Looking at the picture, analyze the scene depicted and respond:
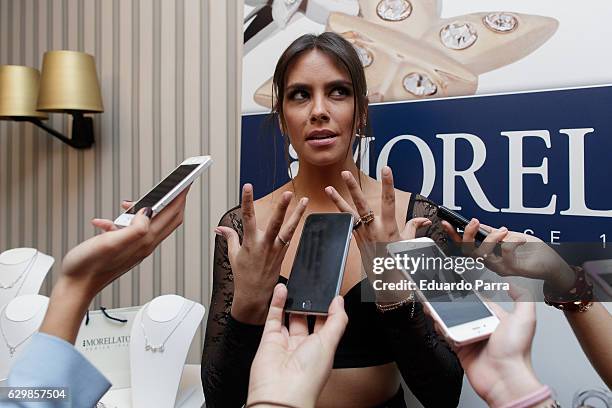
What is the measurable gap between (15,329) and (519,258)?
3.21 feet

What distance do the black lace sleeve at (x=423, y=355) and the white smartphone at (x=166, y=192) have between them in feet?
1.06

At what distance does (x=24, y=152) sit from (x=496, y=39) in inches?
59.1

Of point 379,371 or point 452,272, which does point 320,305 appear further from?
point 379,371

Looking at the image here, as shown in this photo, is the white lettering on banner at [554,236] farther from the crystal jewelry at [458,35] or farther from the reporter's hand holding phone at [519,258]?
the crystal jewelry at [458,35]

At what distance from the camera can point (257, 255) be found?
0.61m

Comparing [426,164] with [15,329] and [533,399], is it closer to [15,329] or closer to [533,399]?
[533,399]

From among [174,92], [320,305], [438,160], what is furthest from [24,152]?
[320,305]

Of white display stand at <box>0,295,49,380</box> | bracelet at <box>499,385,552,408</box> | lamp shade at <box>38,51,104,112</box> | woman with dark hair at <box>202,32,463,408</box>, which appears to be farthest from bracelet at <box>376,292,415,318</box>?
lamp shade at <box>38,51,104,112</box>

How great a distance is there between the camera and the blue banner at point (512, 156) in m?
0.85

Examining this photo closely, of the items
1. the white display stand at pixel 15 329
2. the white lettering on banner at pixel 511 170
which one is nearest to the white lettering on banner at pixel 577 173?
the white lettering on banner at pixel 511 170

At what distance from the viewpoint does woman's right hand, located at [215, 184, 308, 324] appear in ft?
1.92

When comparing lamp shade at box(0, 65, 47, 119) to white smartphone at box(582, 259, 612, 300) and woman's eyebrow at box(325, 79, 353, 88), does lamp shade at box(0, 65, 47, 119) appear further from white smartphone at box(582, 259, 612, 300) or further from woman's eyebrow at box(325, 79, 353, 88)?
white smartphone at box(582, 259, 612, 300)

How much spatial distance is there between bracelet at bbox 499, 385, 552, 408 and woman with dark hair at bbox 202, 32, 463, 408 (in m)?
0.25

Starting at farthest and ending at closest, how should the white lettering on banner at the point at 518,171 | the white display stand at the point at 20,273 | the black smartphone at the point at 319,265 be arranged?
the white display stand at the point at 20,273 < the white lettering on banner at the point at 518,171 < the black smartphone at the point at 319,265
